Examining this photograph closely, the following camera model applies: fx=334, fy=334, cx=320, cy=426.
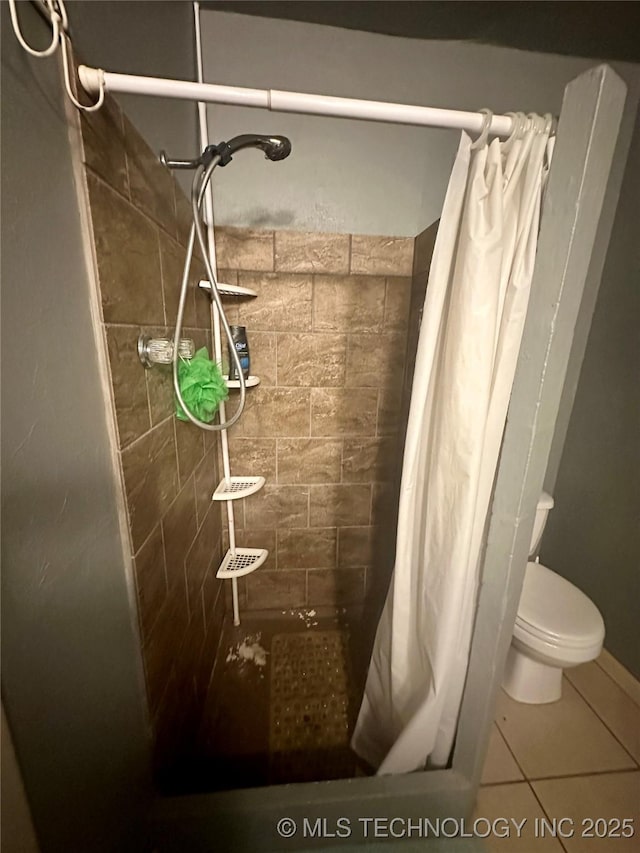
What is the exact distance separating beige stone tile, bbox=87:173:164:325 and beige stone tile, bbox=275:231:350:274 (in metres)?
0.58

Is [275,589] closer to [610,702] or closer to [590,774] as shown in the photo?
[590,774]

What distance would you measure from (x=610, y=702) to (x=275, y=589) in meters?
1.45

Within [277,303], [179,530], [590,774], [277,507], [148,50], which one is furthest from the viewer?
[277,507]

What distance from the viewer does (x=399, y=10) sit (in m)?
1.11

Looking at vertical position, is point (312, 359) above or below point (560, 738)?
above

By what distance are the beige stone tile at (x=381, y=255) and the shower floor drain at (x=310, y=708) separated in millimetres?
1663

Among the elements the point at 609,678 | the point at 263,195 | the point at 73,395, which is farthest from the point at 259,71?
the point at 609,678

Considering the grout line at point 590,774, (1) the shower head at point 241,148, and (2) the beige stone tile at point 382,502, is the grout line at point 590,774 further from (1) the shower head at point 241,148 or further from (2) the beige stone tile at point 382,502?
(1) the shower head at point 241,148

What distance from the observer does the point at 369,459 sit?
60.9 inches

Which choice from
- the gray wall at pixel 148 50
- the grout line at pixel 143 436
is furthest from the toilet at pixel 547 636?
the gray wall at pixel 148 50

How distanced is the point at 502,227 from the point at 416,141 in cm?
90

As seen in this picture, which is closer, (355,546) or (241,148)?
(241,148)

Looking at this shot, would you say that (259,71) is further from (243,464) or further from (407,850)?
(407,850)

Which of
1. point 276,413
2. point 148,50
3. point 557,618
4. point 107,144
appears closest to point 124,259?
point 107,144
